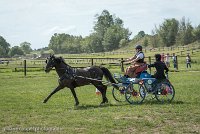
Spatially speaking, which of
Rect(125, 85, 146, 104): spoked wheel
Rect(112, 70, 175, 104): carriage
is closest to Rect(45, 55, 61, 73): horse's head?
Rect(112, 70, 175, 104): carriage

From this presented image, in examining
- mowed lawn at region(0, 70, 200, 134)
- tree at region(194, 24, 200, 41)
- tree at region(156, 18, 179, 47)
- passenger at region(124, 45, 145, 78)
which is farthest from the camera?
tree at region(156, 18, 179, 47)

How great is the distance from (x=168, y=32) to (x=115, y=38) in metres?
31.4

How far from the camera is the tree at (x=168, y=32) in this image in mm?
118125

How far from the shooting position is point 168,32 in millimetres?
118812

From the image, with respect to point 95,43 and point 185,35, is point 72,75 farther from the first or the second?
point 95,43

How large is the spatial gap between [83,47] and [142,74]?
151 m

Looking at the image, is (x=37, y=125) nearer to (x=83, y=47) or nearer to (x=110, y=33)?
(x=110, y=33)

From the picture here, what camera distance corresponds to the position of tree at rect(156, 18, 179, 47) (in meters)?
118

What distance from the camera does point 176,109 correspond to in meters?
11.6

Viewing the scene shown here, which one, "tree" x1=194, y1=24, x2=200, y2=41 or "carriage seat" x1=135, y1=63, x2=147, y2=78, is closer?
"carriage seat" x1=135, y1=63, x2=147, y2=78

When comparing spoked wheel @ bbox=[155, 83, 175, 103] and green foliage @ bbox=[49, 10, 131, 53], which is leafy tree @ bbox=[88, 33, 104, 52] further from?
spoked wheel @ bbox=[155, 83, 175, 103]

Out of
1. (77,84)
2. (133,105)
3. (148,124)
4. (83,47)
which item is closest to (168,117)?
(148,124)

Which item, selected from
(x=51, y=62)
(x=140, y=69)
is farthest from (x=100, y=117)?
(x=51, y=62)

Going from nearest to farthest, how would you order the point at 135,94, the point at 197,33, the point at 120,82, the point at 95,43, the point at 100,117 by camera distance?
the point at 100,117 → the point at 135,94 → the point at 120,82 → the point at 197,33 → the point at 95,43
